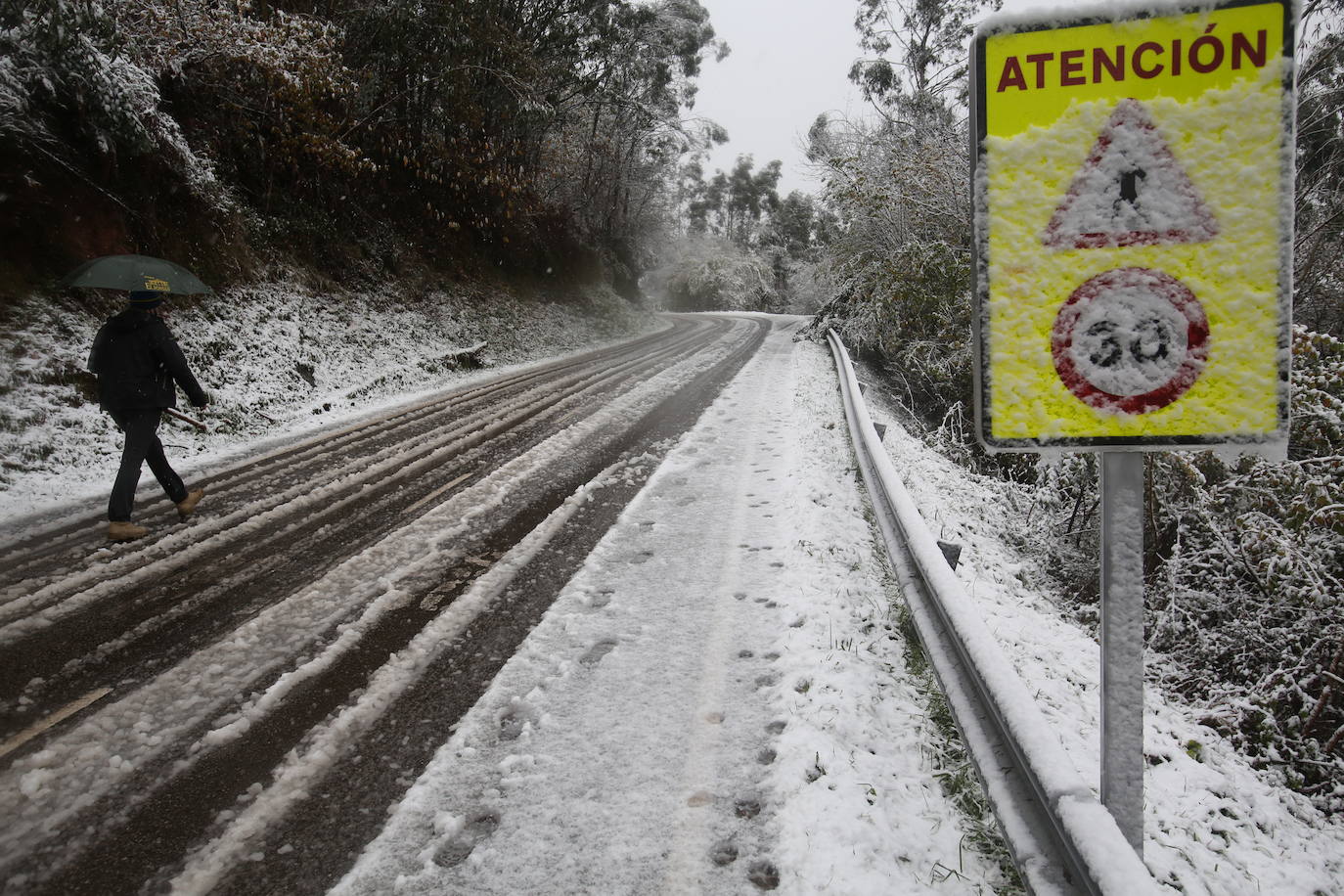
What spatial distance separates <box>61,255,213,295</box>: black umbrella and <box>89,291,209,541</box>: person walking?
0.13 m

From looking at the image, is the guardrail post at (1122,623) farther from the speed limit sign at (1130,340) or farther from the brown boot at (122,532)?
the brown boot at (122,532)

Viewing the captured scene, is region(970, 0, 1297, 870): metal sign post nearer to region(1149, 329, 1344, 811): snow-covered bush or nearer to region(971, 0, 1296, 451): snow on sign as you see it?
region(971, 0, 1296, 451): snow on sign

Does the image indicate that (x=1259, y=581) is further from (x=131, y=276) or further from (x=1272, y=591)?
(x=131, y=276)

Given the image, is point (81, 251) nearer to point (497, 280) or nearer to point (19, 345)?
point (19, 345)

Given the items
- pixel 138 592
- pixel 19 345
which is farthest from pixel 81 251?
pixel 138 592

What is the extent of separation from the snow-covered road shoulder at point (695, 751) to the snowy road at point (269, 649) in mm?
281

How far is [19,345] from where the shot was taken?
8.09 m

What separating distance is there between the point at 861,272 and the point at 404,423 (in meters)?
11.5

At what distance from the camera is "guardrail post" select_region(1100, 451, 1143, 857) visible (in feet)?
5.03

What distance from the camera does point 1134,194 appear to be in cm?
142

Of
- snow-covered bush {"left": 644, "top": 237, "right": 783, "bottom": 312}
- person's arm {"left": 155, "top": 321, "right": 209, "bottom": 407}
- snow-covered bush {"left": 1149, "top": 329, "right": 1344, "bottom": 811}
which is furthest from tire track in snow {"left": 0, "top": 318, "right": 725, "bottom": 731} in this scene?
snow-covered bush {"left": 644, "top": 237, "right": 783, "bottom": 312}

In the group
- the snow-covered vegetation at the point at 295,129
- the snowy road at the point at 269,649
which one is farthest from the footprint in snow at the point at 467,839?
the snow-covered vegetation at the point at 295,129

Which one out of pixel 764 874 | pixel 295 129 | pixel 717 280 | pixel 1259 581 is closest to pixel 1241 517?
pixel 1259 581

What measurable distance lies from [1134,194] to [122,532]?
6.36 metres
